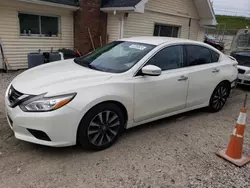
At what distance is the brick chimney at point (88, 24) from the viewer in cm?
935

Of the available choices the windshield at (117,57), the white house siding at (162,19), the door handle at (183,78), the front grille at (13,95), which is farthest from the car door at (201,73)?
the white house siding at (162,19)

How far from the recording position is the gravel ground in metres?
2.61

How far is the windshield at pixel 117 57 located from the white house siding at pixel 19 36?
552cm

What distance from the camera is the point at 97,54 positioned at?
409 centimetres

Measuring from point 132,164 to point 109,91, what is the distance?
103cm

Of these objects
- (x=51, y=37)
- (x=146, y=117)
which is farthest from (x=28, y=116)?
(x=51, y=37)

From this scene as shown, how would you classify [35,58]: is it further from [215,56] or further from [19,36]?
[215,56]

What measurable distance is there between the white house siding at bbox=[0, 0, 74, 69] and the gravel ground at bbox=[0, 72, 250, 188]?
5322mm

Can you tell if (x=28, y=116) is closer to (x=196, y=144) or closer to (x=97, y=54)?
(x=97, y=54)

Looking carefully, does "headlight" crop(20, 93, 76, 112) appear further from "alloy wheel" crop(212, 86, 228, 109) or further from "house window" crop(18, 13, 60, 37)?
"house window" crop(18, 13, 60, 37)

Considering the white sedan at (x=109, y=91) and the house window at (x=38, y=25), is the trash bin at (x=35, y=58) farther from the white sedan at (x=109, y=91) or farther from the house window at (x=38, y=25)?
the white sedan at (x=109, y=91)

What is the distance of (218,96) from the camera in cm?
495

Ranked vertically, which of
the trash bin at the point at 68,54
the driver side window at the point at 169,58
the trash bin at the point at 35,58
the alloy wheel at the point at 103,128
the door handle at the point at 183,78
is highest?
the driver side window at the point at 169,58

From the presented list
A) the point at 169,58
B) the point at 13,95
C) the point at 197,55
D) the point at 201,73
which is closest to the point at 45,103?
the point at 13,95
